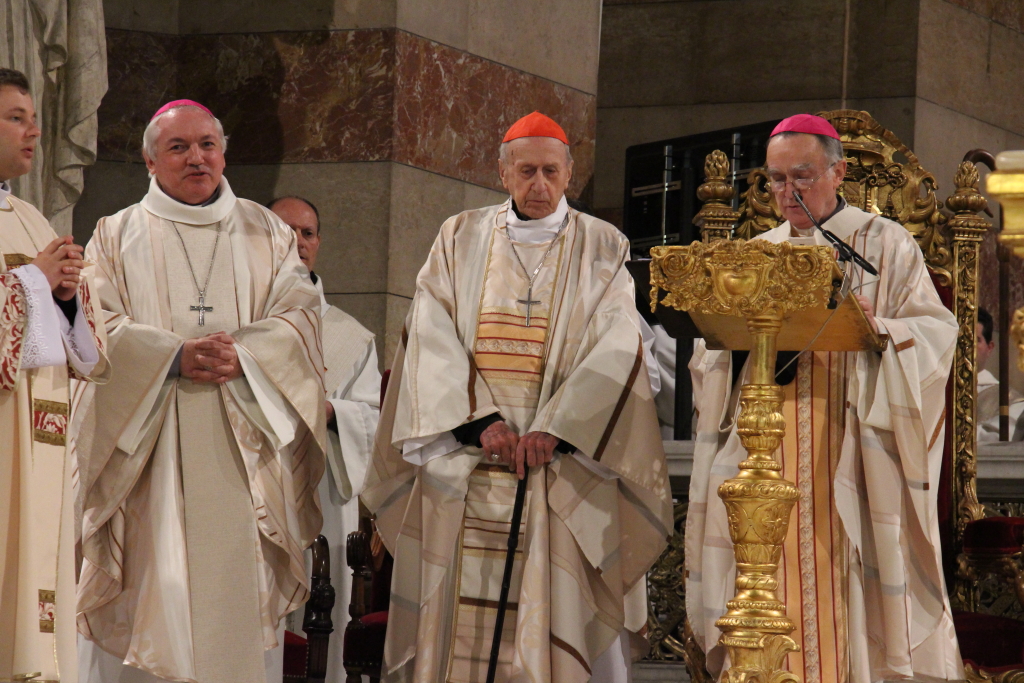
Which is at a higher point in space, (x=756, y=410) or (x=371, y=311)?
(x=371, y=311)

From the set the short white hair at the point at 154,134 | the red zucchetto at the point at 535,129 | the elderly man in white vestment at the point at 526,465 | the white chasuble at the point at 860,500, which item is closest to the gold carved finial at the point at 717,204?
the elderly man in white vestment at the point at 526,465

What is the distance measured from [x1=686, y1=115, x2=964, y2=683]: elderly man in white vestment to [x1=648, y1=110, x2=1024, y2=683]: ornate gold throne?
38 cm

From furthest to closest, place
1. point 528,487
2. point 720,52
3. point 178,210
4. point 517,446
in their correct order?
point 720,52
point 178,210
point 528,487
point 517,446

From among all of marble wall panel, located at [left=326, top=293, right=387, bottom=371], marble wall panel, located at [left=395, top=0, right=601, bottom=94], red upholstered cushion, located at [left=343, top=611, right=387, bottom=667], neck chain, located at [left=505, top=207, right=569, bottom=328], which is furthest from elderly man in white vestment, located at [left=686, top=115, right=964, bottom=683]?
marble wall panel, located at [left=395, top=0, right=601, bottom=94]

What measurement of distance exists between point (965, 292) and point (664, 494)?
136 cm

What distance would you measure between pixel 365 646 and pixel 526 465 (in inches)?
32.3

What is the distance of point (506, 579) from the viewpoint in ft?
16.8

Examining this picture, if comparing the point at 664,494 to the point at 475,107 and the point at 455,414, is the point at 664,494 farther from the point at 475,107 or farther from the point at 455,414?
the point at 475,107

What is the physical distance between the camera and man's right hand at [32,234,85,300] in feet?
15.2

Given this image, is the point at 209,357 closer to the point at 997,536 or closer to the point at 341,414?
the point at 341,414

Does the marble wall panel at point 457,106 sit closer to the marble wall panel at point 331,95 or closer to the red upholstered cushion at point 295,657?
the marble wall panel at point 331,95

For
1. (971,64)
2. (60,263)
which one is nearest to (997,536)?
(60,263)

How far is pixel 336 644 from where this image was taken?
6.41 meters

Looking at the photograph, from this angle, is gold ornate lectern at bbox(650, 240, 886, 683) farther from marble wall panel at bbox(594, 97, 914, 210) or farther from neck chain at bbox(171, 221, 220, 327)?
marble wall panel at bbox(594, 97, 914, 210)
